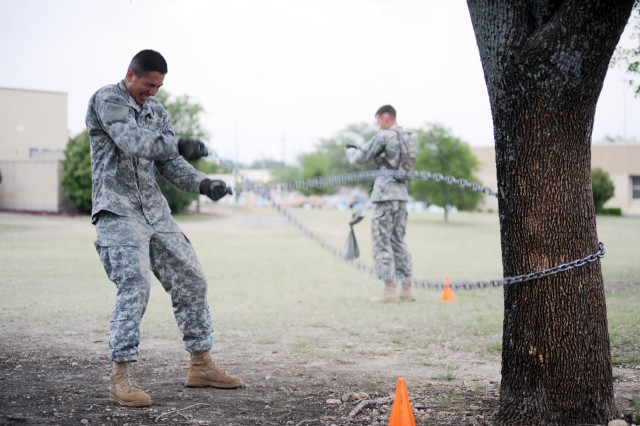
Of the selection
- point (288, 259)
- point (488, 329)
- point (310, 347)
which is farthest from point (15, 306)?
point (288, 259)

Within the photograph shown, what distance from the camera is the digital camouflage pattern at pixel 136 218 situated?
4699mm

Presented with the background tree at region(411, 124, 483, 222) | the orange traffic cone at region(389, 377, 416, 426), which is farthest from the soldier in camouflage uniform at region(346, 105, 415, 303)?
the background tree at region(411, 124, 483, 222)

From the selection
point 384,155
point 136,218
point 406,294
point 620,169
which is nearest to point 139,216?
point 136,218

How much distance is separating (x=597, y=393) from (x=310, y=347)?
10.6 feet

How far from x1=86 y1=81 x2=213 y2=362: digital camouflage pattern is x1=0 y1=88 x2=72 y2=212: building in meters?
20.5

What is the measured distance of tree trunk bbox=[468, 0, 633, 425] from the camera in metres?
4.17

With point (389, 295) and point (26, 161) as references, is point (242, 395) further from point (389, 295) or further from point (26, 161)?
point (26, 161)

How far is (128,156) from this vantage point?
4938 millimetres

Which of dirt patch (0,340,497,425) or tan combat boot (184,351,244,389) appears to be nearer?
dirt patch (0,340,497,425)

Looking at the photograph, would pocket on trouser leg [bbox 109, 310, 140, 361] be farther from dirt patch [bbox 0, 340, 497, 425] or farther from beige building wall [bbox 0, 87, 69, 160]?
beige building wall [bbox 0, 87, 69, 160]

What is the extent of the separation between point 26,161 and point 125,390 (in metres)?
24.9

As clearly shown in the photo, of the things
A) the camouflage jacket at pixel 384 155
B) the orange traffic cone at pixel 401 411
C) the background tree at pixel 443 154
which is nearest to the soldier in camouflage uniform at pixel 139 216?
the orange traffic cone at pixel 401 411

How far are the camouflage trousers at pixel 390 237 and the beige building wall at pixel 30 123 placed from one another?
1672 cm

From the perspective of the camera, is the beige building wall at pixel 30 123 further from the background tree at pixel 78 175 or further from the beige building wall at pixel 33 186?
the background tree at pixel 78 175
